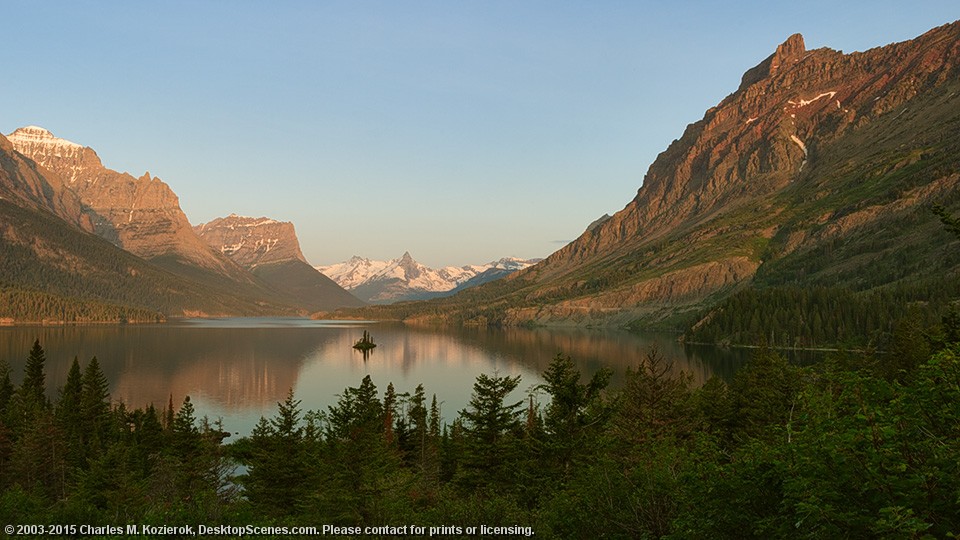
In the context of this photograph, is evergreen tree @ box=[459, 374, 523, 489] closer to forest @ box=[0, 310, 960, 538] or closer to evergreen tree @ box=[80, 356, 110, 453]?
forest @ box=[0, 310, 960, 538]

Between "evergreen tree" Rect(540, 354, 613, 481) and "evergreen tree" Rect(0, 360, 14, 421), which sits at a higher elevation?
"evergreen tree" Rect(540, 354, 613, 481)

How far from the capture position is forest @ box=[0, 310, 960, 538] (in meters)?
12.6

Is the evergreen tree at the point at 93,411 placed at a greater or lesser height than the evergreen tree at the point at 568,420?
lesser

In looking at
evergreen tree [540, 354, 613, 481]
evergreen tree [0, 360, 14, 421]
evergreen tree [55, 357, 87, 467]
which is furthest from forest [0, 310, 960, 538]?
evergreen tree [0, 360, 14, 421]

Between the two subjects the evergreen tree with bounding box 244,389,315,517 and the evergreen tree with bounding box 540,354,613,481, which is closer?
the evergreen tree with bounding box 540,354,613,481

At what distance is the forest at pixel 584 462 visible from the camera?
12609 millimetres

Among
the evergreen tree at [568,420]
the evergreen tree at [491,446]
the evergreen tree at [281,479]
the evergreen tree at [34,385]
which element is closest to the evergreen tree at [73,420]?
the evergreen tree at [34,385]

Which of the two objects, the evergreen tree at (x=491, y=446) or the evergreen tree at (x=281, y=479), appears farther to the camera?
the evergreen tree at (x=281, y=479)

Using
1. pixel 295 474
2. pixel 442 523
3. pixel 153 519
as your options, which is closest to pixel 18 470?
pixel 295 474

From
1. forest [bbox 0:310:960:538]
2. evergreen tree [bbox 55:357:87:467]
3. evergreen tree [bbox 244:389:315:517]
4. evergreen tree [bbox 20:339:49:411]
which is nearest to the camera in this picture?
forest [bbox 0:310:960:538]

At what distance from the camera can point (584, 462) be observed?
38344mm

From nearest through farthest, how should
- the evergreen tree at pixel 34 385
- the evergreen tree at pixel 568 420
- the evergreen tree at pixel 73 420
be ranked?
1. the evergreen tree at pixel 568 420
2. the evergreen tree at pixel 73 420
3. the evergreen tree at pixel 34 385

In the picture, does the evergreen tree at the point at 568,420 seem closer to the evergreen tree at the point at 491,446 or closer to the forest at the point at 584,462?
the forest at the point at 584,462

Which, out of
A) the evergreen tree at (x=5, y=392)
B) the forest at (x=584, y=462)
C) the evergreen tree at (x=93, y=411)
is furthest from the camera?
the evergreen tree at (x=5, y=392)
